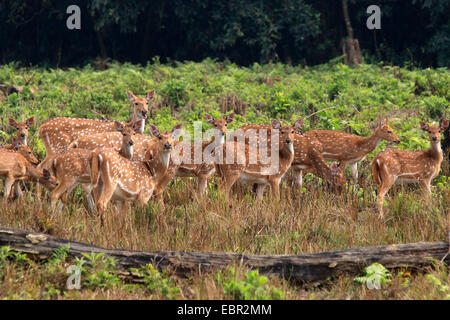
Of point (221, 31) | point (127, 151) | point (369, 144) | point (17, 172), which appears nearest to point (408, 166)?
point (369, 144)

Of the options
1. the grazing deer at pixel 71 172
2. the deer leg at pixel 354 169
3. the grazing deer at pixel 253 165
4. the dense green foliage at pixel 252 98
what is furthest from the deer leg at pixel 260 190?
the dense green foliage at pixel 252 98

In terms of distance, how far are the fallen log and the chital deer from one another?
2.62 m

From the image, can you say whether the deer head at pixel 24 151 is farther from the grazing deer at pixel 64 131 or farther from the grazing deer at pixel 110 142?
the grazing deer at pixel 110 142

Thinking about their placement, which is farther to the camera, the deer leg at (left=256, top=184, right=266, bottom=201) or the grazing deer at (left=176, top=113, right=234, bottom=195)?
the deer leg at (left=256, top=184, right=266, bottom=201)

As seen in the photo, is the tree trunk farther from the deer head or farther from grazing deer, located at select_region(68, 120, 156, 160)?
the deer head

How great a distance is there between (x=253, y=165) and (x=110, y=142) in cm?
212

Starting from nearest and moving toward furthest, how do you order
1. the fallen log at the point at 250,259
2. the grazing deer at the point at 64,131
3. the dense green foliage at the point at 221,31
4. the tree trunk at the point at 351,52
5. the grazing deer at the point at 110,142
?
the fallen log at the point at 250,259 < the grazing deer at the point at 110,142 < the grazing deer at the point at 64,131 < the tree trunk at the point at 351,52 < the dense green foliage at the point at 221,31

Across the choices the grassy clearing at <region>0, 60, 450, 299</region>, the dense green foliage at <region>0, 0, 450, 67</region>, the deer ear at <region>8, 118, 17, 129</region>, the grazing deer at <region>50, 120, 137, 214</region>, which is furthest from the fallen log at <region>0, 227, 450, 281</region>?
the dense green foliage at <region>0, 0, 450, 67</region>

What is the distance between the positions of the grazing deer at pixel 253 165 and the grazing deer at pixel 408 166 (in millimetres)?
1318

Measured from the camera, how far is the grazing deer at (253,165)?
9984mm

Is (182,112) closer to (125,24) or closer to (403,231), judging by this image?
(403,231)

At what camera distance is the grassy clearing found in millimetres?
6488

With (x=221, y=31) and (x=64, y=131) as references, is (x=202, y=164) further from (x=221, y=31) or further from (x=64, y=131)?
(x=221, y=31)

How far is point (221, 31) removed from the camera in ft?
77.7
